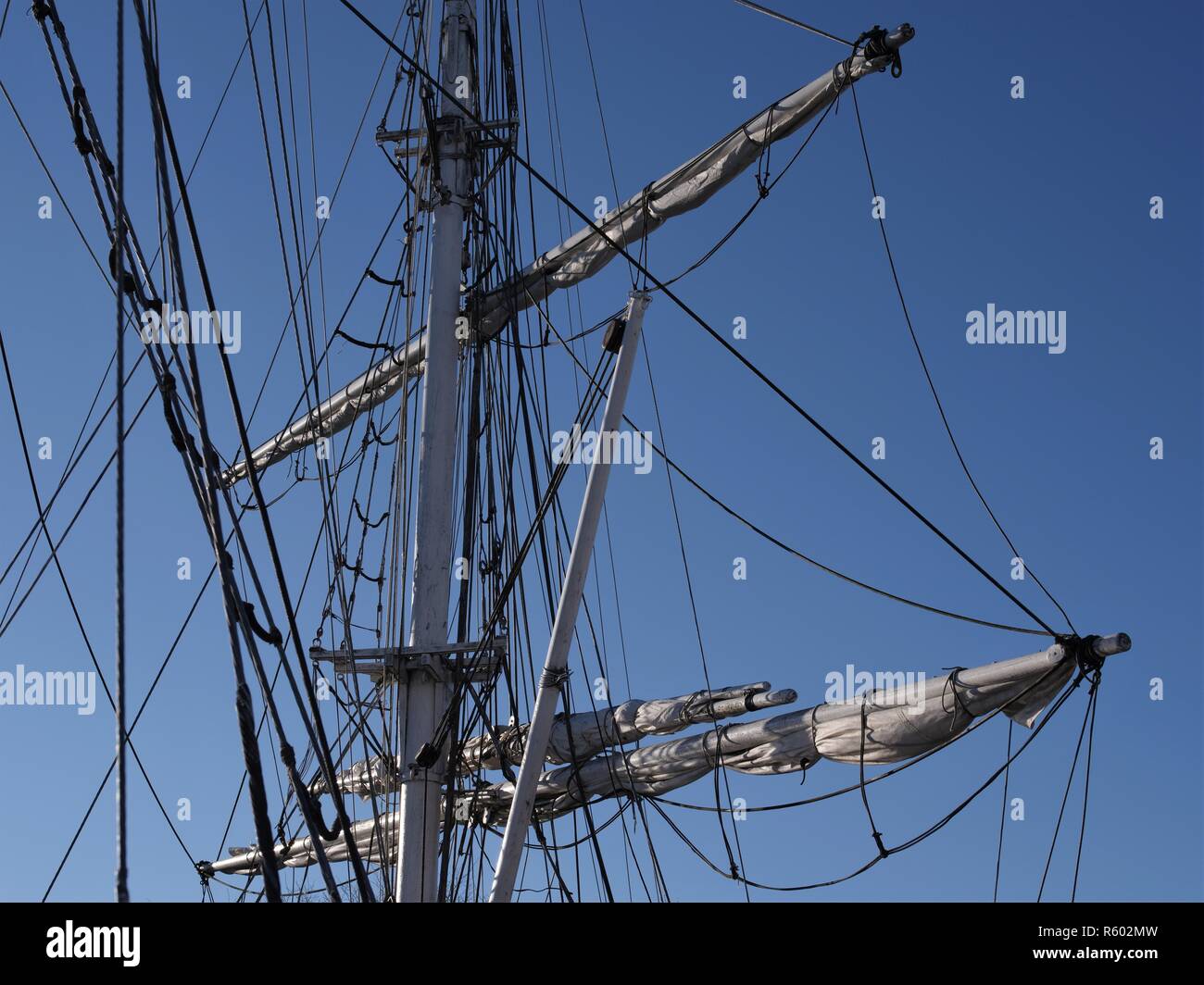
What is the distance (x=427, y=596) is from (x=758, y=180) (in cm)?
503

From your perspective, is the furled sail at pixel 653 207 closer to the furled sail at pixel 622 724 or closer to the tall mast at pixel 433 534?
the tall mast at pixel 433 534

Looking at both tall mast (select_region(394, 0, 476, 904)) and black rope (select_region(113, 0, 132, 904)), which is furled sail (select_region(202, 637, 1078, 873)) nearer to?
tall mast (select_region(394, 0, 476, 904))

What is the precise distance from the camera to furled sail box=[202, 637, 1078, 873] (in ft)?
41.4

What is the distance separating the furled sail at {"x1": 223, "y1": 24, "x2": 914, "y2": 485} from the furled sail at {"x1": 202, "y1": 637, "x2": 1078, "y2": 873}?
15.2 feet

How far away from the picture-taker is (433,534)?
14.1 metres

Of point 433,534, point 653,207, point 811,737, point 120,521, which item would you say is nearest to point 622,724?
point 811,737

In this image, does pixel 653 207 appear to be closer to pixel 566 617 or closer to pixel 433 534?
pixel 433 534

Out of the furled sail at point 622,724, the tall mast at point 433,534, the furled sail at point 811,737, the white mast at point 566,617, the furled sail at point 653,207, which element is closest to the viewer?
the white mast at point 566,617

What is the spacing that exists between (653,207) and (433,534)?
4316 mm

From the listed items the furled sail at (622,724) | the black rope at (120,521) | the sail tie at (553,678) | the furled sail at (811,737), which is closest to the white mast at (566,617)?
the sail tie at (553,678)

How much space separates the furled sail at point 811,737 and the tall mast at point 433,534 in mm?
407

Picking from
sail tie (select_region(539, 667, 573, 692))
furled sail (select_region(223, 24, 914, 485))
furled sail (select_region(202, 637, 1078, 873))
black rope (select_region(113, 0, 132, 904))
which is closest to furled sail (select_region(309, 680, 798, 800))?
furled sail (select_region(202, 637, 1078, 873))

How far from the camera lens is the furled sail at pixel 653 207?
46.4ft
